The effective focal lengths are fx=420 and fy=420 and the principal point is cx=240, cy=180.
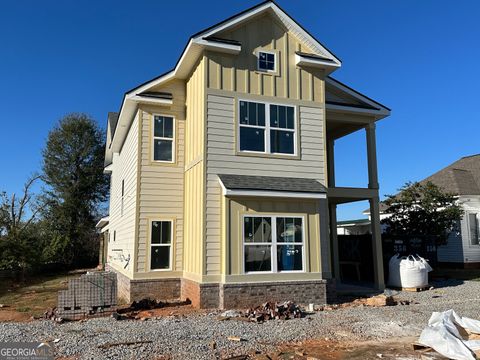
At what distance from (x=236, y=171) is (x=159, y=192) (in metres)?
2.94

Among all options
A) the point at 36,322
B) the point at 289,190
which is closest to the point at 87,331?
the point at 36,322

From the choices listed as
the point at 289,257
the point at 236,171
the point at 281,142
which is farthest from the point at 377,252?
the point at 236,171

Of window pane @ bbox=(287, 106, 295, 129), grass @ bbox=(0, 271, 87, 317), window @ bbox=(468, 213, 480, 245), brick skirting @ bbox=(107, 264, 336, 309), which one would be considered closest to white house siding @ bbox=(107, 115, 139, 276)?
brick skirting @ bbox=(107, 264, 336, 309)

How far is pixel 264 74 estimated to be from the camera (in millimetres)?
12250

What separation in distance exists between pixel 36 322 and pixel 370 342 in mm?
7321

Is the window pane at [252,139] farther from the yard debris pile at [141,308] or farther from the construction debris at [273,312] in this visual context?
the yard debris pile at [141,308]

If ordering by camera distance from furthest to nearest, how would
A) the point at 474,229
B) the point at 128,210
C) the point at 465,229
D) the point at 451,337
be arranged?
1. the point at 474,229
2. the point at 465,229
3. the point at 128,210
4. the point at 451,337

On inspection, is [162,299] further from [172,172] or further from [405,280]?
[405,280]

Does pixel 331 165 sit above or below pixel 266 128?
below

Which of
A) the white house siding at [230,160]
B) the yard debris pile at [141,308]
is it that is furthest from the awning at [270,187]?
the yard debris pile at [141,308]

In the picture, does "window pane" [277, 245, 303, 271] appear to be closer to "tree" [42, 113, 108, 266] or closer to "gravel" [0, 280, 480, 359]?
"gravel" [0, 280, 480, 359]

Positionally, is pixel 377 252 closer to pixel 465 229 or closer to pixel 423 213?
pixel 423 213

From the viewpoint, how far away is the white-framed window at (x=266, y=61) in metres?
12.3

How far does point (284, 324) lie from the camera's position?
9062mm
